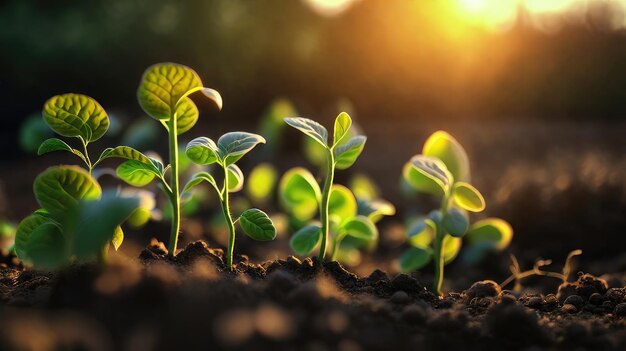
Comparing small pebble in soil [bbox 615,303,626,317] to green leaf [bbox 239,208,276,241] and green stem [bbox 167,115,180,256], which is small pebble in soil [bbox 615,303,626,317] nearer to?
green leaf [bbox 239,208,276,241]

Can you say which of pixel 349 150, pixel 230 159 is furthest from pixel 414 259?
pixel 230 159

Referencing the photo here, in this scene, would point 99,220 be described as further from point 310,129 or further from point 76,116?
point 310,129

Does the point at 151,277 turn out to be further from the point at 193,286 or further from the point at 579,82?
the point at 579,82

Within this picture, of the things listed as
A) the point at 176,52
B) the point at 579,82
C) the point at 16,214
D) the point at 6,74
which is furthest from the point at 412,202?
the point at 579,82

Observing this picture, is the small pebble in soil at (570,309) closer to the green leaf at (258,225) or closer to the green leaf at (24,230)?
the green leaf at (258,225)

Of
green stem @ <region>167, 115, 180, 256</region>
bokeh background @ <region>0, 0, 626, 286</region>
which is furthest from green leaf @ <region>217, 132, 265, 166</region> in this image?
bokeh background @ <region>0, 0, 626, 286</region>

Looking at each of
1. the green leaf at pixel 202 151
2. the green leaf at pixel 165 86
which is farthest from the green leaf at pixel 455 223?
the green leaf at pixel 165 86
